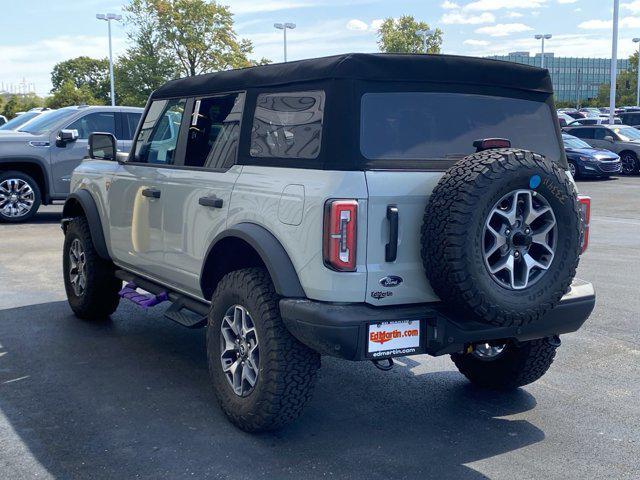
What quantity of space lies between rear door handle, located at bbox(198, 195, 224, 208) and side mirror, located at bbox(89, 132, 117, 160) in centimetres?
166

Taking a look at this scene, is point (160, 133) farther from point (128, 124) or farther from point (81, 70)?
point (81, 70)

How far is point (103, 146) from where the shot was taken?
19.9 feet

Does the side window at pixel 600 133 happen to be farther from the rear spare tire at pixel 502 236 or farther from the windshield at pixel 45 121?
the rear spare tire at pixel 502 236

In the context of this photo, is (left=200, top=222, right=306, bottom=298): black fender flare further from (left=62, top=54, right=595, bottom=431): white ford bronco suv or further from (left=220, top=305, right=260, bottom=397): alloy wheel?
(left=220, top=305, right=260, bottom=397): alloy wheel

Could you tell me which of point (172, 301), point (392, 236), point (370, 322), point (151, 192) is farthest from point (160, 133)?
point (370, 322)

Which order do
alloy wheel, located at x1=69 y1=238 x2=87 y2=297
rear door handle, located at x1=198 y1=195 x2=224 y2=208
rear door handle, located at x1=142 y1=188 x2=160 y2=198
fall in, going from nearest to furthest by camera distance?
1. rear door handle, located at x1=198 y1=195 x2=224 y2=208
2. rear door handle, located at x1=142 y1=188 x2=160 y2=198
3. alloy wheel, located at x1=69 y1=238 x2=87 y2=297

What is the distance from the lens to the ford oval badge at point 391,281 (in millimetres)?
3748

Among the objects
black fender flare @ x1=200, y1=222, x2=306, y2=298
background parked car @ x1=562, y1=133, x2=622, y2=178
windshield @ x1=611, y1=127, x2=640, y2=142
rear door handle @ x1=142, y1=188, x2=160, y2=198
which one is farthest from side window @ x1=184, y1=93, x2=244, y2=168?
windshield @ x1=611, y1=127, x2=640, y2=142

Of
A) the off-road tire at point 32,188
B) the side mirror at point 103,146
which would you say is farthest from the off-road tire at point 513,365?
the off-road tire at point 32,188

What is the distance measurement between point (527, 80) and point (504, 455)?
206 cm

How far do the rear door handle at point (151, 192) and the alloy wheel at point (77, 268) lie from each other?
4.35 feet

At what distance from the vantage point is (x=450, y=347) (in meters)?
3.84

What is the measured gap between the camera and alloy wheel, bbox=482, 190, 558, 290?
3684mm

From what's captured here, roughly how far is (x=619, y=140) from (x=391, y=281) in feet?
76.5
